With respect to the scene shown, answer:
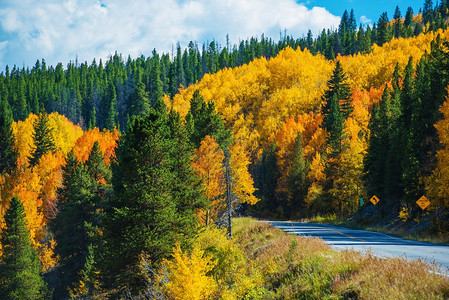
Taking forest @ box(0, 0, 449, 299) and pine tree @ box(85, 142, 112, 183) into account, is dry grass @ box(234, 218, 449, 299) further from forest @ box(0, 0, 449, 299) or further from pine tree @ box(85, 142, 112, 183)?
pine tree @ box(85, 142, 112, 183)

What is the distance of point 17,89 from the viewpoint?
155875mm

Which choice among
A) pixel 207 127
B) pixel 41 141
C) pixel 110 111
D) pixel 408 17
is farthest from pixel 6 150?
pixel 408 17

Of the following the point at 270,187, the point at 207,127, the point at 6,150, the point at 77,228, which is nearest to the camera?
the point at 77,228

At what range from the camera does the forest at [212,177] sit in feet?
70.7

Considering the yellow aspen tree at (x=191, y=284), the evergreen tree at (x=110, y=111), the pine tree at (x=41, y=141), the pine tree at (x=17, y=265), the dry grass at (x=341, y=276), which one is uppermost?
the evergreen tree at (x=110, y=111)

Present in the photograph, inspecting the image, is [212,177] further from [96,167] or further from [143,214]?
[96,167]

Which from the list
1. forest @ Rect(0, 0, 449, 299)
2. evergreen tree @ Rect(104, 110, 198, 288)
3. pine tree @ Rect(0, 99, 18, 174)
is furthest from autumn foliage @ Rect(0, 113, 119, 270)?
evergreen tree @ Rect(104, 110, 198, 288)

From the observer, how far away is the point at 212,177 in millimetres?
35969

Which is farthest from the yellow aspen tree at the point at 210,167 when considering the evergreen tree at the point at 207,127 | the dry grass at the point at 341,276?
the dry grass at the point at 341,276

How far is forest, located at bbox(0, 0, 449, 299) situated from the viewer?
21562 mm

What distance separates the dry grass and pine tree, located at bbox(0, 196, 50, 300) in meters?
31.8

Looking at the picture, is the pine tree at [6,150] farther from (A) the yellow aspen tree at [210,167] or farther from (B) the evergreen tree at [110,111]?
(A) the yellow aspen tree at [210,167]

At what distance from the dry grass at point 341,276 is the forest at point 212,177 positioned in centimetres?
119

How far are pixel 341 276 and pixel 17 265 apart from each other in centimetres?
3892
